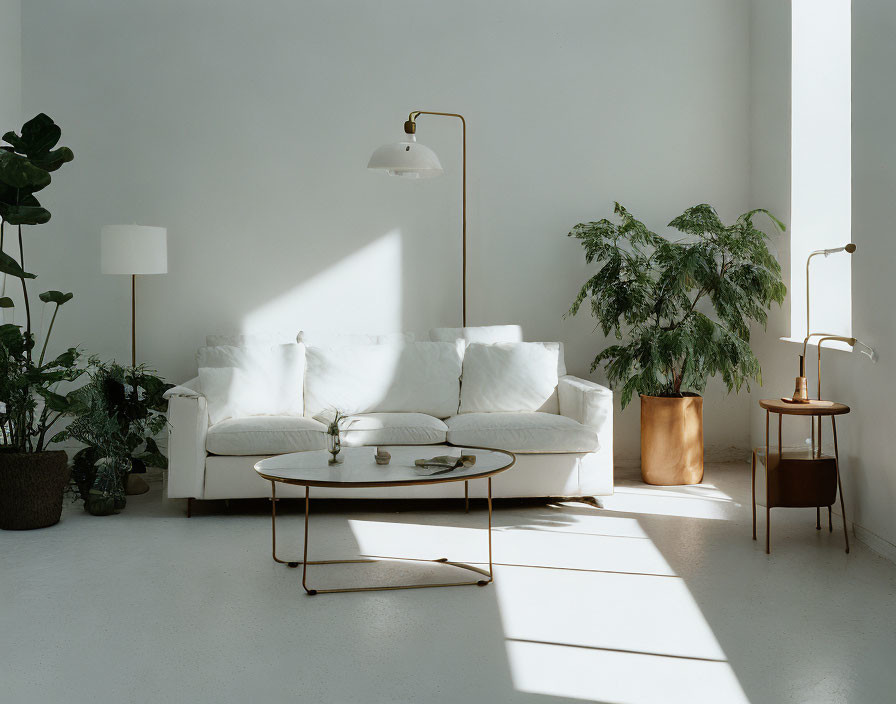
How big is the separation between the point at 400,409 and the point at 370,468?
1.54m

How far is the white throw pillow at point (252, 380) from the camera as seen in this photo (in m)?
4.69

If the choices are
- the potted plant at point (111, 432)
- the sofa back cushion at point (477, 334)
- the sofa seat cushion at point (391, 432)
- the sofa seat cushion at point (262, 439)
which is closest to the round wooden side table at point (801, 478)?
the sofa seat cushion at point (391, 432)

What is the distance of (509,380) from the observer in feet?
16.3

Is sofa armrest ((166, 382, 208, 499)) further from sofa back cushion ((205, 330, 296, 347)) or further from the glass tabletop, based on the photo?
the glass tabletop

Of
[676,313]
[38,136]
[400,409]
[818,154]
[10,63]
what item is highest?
[10,63]

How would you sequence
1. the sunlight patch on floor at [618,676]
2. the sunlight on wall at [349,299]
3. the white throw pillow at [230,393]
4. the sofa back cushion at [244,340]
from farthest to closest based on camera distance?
the sunlight on wall at [349,299], the sofa back cushion at [244,340], the white throw pillow at [230,393], the sunlight patch on floor at [618,676]

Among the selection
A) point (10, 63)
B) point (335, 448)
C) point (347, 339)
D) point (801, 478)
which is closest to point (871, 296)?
point (801, 478)

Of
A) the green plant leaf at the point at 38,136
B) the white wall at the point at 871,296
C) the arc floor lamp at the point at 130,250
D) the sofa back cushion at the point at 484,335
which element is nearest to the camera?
the white wall at the point at 871,296

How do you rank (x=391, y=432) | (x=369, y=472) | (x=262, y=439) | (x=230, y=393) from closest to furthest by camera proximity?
(x=369, y=472)
(x=262, y=439)
(x=391, y=432)
(x=230, y=393)

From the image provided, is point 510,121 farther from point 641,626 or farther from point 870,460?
point 641,626

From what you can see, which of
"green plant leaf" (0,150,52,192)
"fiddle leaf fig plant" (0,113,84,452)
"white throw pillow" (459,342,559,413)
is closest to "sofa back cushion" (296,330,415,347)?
"white throw pillow" (459,342,559,413)

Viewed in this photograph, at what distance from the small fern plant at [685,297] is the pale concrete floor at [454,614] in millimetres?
939

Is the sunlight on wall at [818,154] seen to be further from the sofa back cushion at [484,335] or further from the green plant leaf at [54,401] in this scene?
the green plant leaf at [54,401]

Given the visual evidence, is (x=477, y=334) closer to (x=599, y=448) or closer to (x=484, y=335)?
(x=484, y=335)
